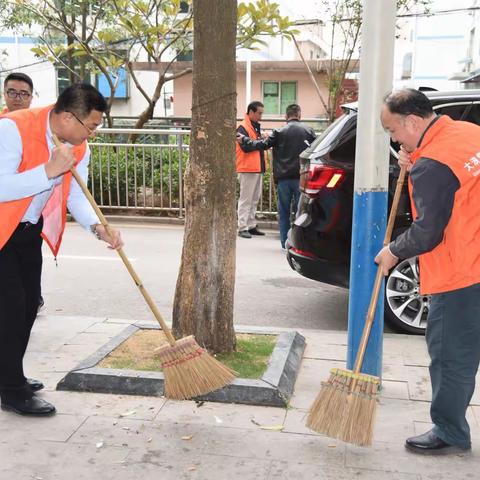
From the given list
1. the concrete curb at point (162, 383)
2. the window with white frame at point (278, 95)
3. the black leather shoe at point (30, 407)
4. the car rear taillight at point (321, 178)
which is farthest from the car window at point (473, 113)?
the window with white frame at point (278, 95)

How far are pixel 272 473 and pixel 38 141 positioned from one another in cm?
199

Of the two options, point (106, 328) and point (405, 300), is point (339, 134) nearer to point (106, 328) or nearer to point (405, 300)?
point (405, 300)

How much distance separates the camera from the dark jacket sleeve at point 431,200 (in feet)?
9.25

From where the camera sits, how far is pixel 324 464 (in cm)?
311

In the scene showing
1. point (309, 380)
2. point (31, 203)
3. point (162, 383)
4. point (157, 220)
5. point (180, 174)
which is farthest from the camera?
point (157, 220)

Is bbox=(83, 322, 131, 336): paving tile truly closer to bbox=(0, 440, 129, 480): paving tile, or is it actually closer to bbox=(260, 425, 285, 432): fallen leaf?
bbox=(0, 440, 129, 480): paving tile

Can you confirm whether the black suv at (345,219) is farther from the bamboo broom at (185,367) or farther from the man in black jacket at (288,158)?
the man in black jacket at (288,158)

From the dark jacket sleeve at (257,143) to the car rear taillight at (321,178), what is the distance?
3.34 m

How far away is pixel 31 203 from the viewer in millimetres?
3412

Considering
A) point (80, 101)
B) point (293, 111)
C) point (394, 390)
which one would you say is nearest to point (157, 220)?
point (293, 111)

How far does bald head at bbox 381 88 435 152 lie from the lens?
296cm

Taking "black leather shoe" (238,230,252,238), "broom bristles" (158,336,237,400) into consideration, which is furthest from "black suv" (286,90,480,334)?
"black leather shoe" (238,230,252,238)

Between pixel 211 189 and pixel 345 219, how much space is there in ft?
4.83

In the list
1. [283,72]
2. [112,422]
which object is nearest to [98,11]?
[112,422]
